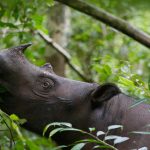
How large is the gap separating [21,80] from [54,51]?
3.06m

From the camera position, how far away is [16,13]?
4.23 meters

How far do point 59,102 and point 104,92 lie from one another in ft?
0.91

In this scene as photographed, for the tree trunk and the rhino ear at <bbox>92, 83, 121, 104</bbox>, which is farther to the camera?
the tree trunk

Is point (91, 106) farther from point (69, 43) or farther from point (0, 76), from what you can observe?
point (69, 43)

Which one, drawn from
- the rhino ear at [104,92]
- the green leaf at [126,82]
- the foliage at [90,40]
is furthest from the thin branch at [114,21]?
the rhino ear at [104,92]

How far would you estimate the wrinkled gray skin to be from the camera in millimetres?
3547

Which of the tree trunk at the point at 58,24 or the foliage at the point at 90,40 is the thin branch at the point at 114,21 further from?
the tree trunk at the point at 58,24

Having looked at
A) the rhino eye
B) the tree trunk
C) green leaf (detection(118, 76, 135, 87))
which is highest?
the tree trunk

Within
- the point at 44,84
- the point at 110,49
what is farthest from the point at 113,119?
the point at 110,49

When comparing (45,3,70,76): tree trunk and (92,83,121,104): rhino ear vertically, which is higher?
(45,3,70,76): tree trunk

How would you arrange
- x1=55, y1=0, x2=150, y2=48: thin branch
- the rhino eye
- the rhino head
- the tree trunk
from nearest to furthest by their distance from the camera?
the rhino head, the rhino eye, x1=55, y1=0, x2=150, y2=48: thin branch, the tree trunk

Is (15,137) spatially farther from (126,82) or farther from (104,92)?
(126,82)

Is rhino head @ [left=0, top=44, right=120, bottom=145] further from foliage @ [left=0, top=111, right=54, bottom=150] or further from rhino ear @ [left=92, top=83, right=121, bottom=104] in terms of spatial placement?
foliage @ [left=0, top=111, right=54, bottom=150]

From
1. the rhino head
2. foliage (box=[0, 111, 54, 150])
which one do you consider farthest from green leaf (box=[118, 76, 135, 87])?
foliage (box=[0, 111, 54, 150])
